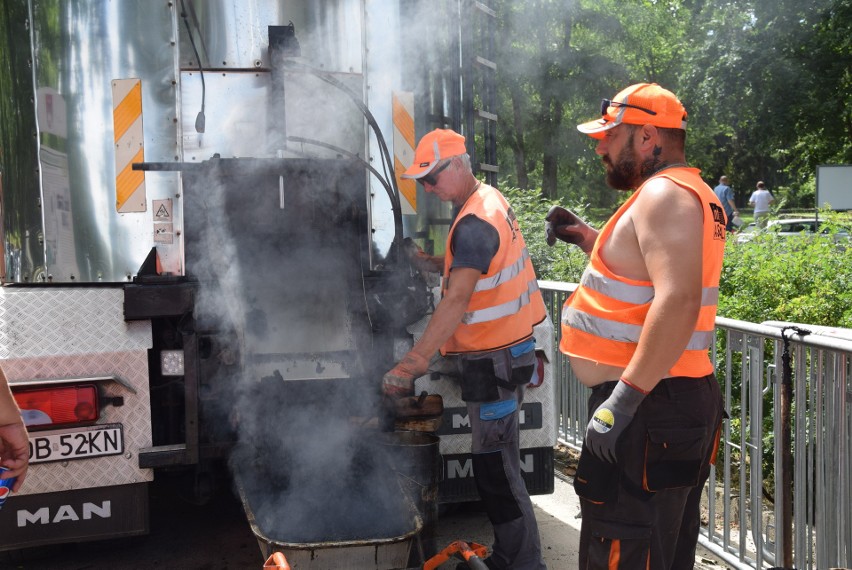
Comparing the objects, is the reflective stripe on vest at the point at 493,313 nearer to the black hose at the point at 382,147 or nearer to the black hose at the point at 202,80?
the black hose at the point at 382,147

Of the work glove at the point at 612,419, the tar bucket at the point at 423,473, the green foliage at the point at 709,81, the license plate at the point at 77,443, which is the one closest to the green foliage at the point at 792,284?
the tar bucket at the point at 423,473

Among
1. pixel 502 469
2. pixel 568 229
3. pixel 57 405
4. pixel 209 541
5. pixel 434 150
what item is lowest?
pixel 209 541

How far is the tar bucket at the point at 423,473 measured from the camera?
11.2 ft

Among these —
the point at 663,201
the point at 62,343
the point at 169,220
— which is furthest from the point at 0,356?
the point at 663,201

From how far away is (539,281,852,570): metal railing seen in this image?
9.74ft

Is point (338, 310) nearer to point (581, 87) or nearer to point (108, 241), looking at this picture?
point (108, 241)

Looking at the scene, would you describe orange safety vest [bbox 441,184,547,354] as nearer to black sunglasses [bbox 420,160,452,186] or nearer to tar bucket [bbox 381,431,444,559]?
black sunglasses [bbox 420,160,452,186]

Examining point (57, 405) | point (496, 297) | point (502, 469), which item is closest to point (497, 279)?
point (496, 297)

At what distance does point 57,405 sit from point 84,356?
8.3 inches

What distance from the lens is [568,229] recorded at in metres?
3.21

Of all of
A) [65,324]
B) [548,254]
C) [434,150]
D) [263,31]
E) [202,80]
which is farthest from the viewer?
[548,254]

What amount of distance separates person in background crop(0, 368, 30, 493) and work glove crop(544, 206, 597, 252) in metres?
1.92

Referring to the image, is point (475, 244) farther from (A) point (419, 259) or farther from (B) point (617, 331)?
(B) point (617, 331)

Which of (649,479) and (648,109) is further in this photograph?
(648,109)
